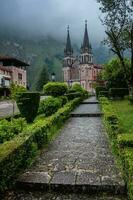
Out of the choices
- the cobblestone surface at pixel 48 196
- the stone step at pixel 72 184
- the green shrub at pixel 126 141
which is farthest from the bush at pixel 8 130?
the green shrub at pixel 126 141

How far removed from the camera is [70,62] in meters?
123

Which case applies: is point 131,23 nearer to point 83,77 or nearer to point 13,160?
point 13,160

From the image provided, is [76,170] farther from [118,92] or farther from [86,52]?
[86,52]

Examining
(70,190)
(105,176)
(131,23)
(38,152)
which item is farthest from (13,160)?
(131,23)

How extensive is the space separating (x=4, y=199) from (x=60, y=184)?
132 cm

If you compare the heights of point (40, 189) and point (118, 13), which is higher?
point (118, 13)

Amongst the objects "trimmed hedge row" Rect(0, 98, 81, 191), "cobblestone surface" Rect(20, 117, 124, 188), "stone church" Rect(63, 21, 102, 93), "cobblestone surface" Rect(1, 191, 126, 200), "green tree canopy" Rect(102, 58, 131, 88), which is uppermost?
"stone church" Rect(63, 21, 102, 93)

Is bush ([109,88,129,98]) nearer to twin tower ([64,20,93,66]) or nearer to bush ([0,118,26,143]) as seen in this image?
bush ([0,118,26,143])

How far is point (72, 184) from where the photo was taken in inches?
321

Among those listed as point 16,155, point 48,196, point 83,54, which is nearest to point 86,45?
point 83,54

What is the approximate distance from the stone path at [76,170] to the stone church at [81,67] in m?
104

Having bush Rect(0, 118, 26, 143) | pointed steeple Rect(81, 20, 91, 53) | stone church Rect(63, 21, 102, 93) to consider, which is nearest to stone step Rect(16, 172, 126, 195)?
bush Rect(0, 118, 26, 143)

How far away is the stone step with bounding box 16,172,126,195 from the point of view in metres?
8.03

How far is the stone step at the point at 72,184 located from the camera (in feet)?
26.3
